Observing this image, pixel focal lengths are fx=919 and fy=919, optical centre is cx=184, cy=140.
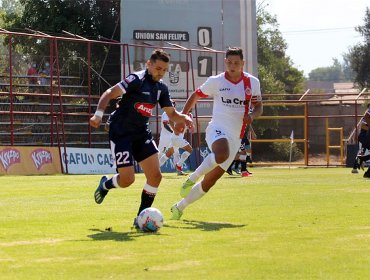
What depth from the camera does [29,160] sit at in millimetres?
28906

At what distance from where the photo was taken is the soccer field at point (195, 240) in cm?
700

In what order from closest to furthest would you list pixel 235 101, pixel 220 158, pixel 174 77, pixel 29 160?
1. pixel 220 158
2. pixel 235 101
3. pixel 29 160
4. pixel 174 77

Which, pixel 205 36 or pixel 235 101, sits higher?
pixel 205 36

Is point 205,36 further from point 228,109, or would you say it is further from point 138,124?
point 138,124

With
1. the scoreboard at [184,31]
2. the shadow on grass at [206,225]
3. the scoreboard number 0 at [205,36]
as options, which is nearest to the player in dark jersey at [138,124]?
the shadow on grass at [206,225]

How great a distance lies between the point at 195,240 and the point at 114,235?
0.96 m

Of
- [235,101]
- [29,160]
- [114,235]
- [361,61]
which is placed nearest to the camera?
[114,235]

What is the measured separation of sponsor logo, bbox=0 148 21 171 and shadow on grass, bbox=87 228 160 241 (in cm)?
1839

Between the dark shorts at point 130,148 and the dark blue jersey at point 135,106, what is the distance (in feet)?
0.27

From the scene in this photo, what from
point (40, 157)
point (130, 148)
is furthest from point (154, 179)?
point (40, 157)

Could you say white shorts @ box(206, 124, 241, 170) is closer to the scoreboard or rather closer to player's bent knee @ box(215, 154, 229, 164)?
player's bent knee @ box(215, 154, 229, 164)

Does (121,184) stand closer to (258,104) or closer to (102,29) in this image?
(258,104)

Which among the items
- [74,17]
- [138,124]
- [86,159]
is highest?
[74,17]

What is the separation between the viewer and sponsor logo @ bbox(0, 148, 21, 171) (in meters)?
27.9
